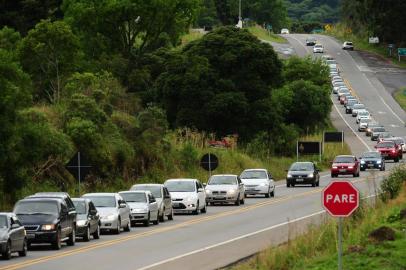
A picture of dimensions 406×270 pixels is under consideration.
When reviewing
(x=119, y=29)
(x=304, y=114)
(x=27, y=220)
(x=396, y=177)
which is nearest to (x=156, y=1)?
(x=119, y=29)

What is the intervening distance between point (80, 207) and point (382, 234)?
12027 mm

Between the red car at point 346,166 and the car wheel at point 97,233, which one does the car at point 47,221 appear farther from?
the red car at point 346,166

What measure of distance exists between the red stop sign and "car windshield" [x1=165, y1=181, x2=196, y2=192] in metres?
29.0

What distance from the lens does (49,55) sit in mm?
→ 68188

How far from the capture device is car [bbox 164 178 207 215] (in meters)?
49.8

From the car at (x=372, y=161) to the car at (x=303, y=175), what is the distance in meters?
9.27

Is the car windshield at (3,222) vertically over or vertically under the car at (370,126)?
under

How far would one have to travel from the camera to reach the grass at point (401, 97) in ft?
447

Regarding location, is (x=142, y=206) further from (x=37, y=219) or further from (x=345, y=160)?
(x=345, y=160)

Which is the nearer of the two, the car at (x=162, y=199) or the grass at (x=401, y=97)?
the car at (x=162, y=199)

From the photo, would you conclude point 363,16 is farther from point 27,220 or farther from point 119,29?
point 27,220

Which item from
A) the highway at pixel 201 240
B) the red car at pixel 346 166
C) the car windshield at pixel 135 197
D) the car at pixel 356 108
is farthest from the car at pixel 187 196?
the car at pixel 356 108

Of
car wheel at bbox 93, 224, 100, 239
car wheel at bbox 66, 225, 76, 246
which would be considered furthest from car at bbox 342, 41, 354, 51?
car wheel at bbox 66, 225, 76, 246

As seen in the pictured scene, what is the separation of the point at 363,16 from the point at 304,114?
243ft
